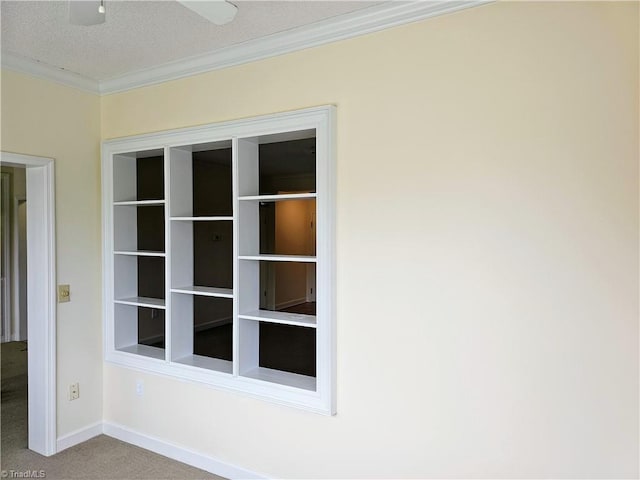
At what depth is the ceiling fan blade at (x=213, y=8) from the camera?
166cm

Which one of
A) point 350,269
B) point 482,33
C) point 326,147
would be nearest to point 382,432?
point 350,269

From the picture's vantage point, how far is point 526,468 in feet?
6.48

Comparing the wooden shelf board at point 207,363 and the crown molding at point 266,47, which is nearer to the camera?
the crown molding at point 266,47

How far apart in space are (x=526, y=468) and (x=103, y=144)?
11.2 ft

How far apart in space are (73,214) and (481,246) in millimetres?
2809

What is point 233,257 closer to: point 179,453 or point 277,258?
point 277,258

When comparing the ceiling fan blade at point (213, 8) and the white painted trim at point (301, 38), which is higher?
the white painted trim at point (301, 38)

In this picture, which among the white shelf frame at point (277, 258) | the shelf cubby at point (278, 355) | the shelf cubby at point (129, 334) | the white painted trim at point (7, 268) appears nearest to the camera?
the white shelf frame at point (277, 258)

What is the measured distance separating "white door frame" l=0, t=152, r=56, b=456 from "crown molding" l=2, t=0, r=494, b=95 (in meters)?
0.62

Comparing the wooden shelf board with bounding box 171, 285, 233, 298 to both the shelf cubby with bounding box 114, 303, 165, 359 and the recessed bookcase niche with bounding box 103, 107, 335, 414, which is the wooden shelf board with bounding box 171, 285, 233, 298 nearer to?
the recessed bookcase niche with bounding box 103, 107, 335, 414

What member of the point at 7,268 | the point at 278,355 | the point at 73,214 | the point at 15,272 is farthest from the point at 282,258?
the point at 7,268

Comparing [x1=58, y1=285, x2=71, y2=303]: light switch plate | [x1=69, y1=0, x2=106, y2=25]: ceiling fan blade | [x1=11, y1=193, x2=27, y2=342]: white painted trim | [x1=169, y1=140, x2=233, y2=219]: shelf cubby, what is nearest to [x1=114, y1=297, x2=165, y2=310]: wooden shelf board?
[x1=58, y1=285, x2=71, y2=303]: light switch plate

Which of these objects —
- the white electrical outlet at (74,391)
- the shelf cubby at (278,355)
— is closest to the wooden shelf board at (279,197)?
the shelf cubby at (278,355)

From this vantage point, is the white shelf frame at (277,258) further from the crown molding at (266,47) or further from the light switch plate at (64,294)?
the light switch plate at (64,294)
